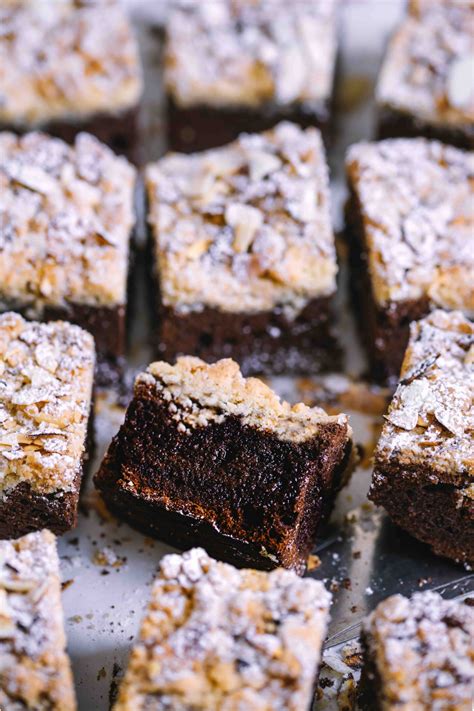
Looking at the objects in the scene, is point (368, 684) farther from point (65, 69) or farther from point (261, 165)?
point (65, 69)

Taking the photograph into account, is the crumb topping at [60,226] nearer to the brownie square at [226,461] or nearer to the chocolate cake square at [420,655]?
the brownie square at [226,461]

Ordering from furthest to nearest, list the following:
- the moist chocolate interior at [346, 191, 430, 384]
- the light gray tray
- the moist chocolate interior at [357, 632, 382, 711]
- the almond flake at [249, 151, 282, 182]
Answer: the almond flake at [249, 151, 282, 182] → the moist chocolate interior at [346, 191, 430, 384] → the light gray tray → the moist chocolate interior at [357, 632, 382, 711]

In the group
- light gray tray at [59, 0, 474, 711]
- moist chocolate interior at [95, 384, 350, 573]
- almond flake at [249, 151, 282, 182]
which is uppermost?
almond flake at [249, 151, 282, 182]

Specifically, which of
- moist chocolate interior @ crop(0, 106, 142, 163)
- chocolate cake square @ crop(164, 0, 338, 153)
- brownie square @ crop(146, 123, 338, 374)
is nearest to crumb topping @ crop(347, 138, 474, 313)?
brownie square @ crop(146, 123, 338, 374)

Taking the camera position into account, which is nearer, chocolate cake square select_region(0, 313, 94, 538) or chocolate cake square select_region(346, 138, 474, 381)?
chocolate cake square select_region(0, 313, 94, 538)

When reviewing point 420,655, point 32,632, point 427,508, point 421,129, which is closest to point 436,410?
point 427,508

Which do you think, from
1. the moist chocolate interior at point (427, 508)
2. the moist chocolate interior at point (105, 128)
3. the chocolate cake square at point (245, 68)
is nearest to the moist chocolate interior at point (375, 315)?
the chocolate cake square at point (245, 68)

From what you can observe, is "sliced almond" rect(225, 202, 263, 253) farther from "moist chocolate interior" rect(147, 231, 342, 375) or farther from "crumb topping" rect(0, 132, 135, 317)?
"crumb topping" rect(0, 132, 135, 317)

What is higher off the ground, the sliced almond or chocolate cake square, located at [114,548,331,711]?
the sliced almond

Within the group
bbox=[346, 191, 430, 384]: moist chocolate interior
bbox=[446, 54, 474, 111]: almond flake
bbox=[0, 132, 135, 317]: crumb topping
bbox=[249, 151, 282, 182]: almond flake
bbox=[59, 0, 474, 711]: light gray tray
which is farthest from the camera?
bbox=[446, 54, 474, 111]: almond flake
